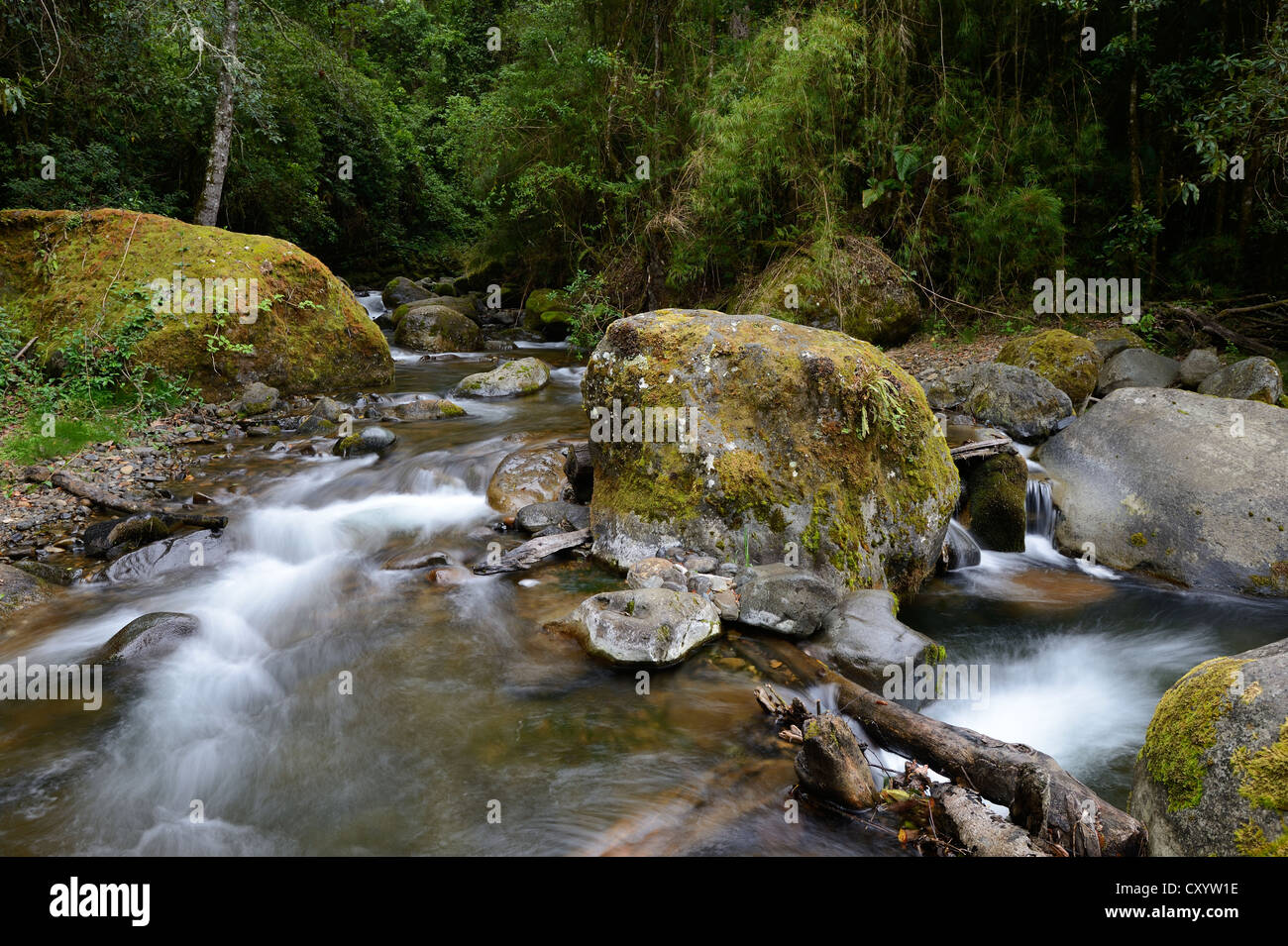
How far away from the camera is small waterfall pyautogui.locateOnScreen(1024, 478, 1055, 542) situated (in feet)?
22.7

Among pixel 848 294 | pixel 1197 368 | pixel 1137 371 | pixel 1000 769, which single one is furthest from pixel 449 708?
pixel 848 294

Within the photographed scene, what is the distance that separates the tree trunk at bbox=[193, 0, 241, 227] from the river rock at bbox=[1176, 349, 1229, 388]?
14.6 meters

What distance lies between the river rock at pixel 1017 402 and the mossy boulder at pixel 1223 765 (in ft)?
19.1

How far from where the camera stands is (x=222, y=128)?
12.0 m

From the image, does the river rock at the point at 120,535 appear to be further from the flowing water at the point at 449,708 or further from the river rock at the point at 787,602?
the river rock at the point at 787,602

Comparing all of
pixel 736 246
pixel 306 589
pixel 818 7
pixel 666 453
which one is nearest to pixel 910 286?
pixel 736 246

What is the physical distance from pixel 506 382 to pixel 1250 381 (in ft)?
32.7

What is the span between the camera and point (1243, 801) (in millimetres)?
2373

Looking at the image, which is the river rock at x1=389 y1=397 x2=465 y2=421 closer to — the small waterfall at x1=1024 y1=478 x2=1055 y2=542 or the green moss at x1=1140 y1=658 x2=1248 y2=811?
the small waterfall at x1=1024 y1=478 x2=1055 y2=542

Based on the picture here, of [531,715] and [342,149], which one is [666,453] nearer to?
[531,715]

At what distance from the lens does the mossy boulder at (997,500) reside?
21.9 feet

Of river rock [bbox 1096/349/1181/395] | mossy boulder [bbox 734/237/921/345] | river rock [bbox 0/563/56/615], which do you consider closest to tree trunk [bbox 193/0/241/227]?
river rock [bbox 0/563/56/615]

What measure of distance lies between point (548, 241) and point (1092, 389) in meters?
13.5

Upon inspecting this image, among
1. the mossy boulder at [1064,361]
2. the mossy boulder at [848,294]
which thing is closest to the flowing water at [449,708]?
the mossy boulder at [1064,361]
